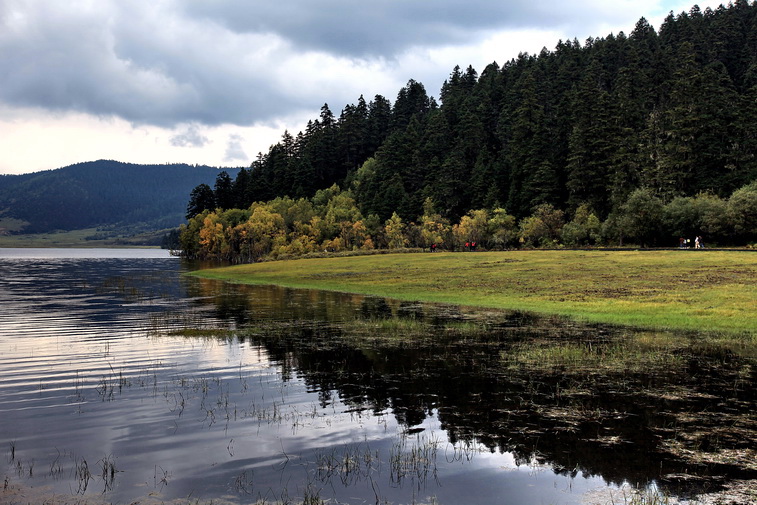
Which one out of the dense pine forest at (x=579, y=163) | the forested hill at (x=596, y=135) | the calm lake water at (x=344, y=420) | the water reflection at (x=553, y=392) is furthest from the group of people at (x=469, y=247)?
the calm lake water at (x=344, y=420)

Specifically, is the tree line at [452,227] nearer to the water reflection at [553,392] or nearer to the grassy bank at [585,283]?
the grassy bank at [585,283]

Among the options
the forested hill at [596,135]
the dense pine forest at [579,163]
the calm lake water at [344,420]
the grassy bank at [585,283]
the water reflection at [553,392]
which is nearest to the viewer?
the calm lake water at [344,420]

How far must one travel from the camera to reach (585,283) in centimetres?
5175

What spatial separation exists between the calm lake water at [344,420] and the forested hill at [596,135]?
336ft

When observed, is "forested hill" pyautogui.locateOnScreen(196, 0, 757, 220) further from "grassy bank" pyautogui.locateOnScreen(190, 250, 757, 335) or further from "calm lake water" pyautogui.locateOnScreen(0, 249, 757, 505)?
"calm lake water" pyautogui.locateOnScreen(0, 249, 757, 505)

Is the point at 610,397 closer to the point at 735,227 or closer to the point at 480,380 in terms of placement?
the point at 480,380

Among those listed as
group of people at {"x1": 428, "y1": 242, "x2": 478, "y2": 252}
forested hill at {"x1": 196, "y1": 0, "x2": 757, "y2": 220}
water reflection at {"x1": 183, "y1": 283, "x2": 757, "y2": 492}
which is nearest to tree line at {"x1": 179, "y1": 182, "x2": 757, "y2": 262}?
group of people at {"x1": 428, "y1": 242, "x2": 478, "y2": 252}

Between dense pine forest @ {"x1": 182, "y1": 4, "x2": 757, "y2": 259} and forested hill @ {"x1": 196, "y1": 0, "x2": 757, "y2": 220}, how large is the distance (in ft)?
1.31

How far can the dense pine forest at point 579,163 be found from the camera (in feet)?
360

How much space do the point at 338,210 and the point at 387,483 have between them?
149 metres

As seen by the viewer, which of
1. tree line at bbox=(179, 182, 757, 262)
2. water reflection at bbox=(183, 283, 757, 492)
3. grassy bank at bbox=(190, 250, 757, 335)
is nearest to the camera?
water reflection at bbox=(183, 283, 757, 492)

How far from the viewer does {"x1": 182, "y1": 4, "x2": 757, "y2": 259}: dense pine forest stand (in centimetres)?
10975

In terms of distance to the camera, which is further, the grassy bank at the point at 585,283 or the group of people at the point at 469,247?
the group of people at the point at 469,247

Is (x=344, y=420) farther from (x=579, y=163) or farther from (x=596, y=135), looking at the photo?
(x=596, y=135)
